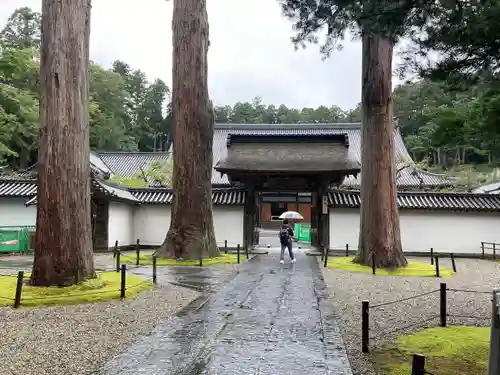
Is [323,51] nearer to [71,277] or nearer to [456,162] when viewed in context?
[71,277]

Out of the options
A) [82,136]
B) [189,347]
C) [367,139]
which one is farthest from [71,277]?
[367,139]

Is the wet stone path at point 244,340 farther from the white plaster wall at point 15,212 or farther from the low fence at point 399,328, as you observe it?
the white plaster wall at point 15,212

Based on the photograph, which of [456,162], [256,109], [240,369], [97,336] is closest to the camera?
[240,369]

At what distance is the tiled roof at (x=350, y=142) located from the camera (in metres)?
28.9

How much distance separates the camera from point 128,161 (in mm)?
35750

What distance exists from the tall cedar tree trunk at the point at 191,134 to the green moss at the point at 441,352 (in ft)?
33.4

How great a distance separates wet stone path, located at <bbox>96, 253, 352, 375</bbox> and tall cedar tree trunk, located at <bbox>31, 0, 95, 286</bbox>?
269 cm

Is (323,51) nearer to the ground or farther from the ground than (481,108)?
farther from the ground

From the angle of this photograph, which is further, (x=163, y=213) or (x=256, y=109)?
(x=256, y=109)

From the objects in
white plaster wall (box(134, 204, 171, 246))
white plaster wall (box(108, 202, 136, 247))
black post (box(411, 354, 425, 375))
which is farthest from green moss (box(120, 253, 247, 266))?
black post (box(411, 354, 425, 375))

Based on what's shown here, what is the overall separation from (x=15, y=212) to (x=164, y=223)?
275 inches

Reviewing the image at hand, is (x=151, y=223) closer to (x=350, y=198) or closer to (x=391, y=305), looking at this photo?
(x=350, y=198)

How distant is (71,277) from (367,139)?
9990 mm

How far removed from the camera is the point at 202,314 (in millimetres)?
7211
